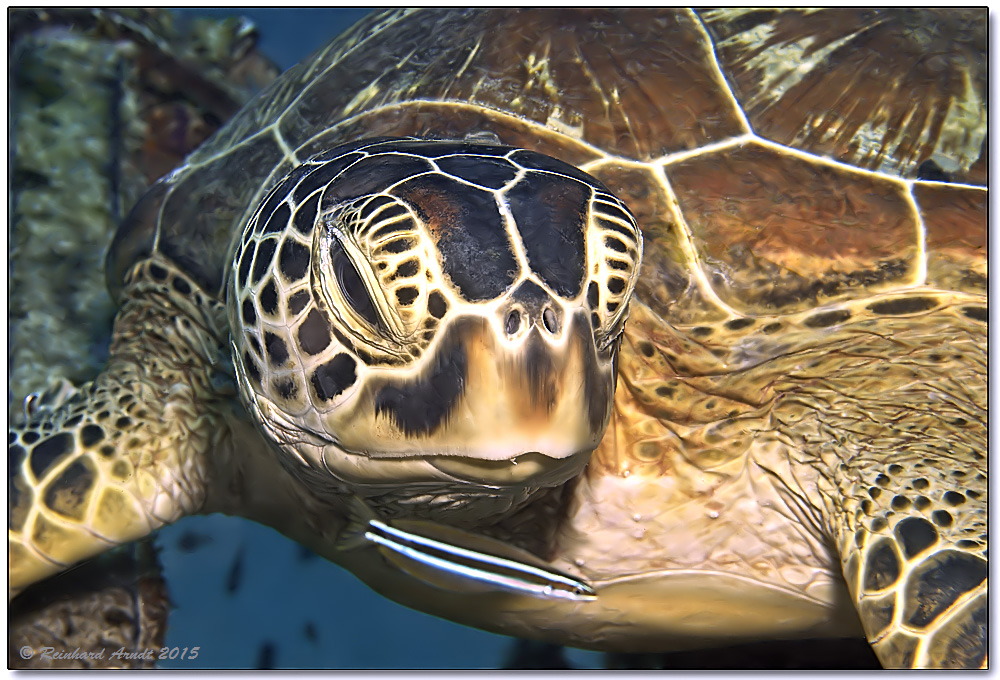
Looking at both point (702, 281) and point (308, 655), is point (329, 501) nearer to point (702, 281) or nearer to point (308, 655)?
point (702, 281)

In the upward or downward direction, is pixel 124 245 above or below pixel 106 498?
above

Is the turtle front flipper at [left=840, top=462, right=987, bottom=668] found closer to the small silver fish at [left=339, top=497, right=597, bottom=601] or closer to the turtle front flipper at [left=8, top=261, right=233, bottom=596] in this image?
the small silver fish at [left=339, top=497, right=597, bottom=601]

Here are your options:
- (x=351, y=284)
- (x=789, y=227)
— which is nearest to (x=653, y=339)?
(x=789, y=227)

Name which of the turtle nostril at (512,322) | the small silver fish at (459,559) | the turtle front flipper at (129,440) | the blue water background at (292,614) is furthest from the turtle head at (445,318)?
the blue water background at (292,614)

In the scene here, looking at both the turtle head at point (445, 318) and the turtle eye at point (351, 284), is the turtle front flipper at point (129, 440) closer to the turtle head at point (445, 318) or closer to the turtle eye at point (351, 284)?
the turtle head at point (445, 318)

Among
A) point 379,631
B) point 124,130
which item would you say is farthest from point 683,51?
point 124,130

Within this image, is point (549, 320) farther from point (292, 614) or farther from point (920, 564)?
point (292, 614)
